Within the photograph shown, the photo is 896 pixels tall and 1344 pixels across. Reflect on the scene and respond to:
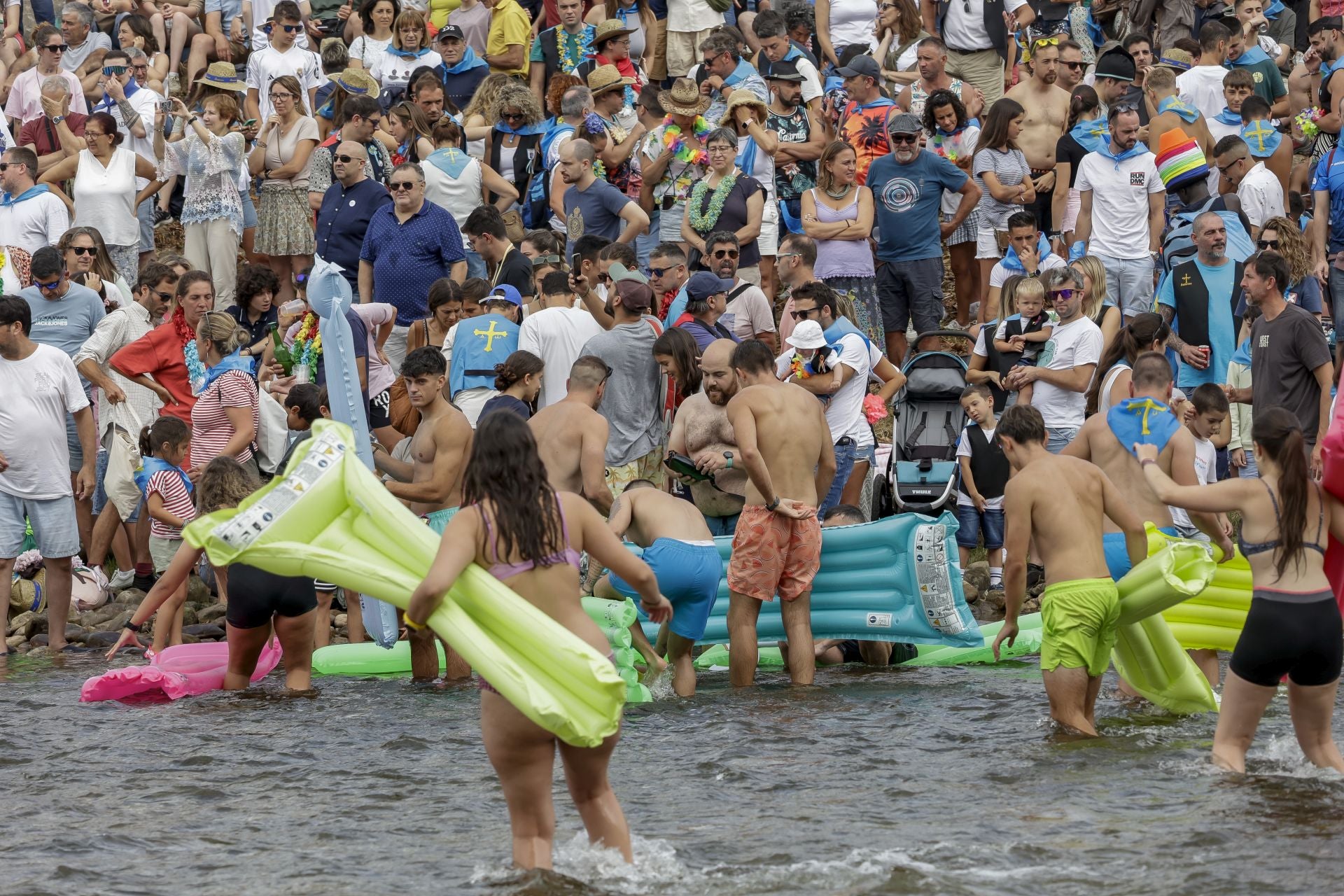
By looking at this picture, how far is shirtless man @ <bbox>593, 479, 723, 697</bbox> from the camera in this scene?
Result: 29.5 feet

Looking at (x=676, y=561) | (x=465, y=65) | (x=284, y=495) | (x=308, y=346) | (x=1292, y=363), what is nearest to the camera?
(x=284, y=495)

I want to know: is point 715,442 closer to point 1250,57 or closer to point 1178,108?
point 1178,108

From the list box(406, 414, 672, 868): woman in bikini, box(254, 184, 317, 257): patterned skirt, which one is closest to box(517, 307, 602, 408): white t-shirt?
box(254, 184, 317, 257): patterned skirt

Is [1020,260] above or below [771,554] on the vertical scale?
above

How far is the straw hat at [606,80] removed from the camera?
13930mm

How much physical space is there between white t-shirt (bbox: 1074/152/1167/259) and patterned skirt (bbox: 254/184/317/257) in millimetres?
6216

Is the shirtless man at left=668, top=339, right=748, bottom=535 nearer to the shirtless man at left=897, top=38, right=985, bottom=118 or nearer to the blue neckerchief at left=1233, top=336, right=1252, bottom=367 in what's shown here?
the blue neckerchief at left=1233, top=336, right=1252, bottom=367

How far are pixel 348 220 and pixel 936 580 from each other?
556 cm

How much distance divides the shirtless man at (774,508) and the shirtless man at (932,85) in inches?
205

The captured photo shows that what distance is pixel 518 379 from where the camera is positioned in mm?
9852

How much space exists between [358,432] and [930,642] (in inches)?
138

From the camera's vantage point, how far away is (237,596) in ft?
29.9

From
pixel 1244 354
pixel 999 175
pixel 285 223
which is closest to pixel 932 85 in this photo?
pixel 999 175

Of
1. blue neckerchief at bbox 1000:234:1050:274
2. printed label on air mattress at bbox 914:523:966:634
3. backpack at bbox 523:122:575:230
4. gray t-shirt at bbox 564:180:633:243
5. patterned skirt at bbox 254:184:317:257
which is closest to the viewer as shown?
printed label on air mattress at bbox 914:523:966:634
